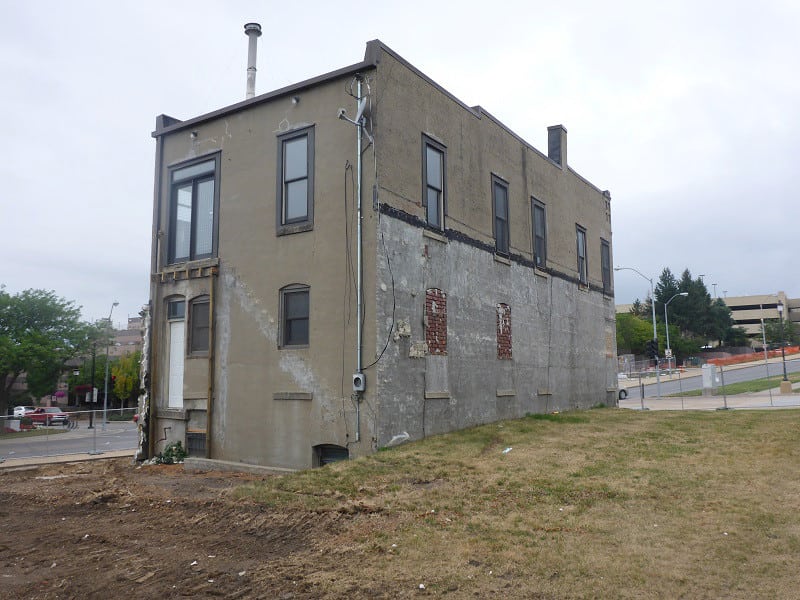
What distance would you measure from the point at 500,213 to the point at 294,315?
675 cm

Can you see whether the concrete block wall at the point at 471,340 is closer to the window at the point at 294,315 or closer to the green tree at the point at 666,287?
the window at the point at 294,315

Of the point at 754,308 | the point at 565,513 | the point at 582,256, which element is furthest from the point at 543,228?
the point at 754,308

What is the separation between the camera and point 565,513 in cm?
835

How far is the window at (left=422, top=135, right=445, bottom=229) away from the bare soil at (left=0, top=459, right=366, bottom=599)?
22.8ft

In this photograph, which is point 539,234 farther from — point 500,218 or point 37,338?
point 37,338

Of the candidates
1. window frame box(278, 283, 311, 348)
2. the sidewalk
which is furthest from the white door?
the sidewalk

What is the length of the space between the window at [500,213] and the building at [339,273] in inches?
2.4

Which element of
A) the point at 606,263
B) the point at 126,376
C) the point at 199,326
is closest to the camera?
the point at 199,326

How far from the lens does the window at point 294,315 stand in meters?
14.1

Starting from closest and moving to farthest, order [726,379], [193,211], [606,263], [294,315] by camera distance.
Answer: [294,315]
[193,211]
[606,263]
[726,379]

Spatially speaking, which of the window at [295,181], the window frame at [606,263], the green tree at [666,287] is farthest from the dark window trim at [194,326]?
the green tree at [666,287]

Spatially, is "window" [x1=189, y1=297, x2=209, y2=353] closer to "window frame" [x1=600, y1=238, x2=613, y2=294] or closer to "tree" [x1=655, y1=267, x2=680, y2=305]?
"window frame" [x1=600, y1=238, x2=613, y2=294]

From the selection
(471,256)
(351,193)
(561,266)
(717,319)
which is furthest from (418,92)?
(717,319)

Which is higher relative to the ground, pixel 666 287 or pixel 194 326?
pixel 666 287
